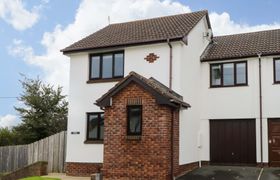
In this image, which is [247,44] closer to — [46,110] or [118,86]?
[118,86]

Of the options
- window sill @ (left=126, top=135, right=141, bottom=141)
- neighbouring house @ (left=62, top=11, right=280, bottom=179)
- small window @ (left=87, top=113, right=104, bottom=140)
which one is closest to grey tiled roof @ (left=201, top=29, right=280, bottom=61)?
neighbouring house @ (left=62, top=11, right=280, bottom=179)

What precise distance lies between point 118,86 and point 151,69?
291 centimetres

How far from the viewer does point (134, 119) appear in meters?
15.8

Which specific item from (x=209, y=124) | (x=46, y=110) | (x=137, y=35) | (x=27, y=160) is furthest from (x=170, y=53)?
(x=46, y=110)

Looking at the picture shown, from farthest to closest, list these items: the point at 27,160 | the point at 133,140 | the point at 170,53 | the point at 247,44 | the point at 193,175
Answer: the point at 27,160 → the point at 247,44 → the point at 170,53 → the point at 193,175 → the point at 133,140

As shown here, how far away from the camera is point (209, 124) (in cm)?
2023

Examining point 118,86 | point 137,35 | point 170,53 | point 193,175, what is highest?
point 137,35

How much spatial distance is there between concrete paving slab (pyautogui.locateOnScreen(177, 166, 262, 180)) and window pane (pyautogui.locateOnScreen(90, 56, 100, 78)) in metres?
6.62

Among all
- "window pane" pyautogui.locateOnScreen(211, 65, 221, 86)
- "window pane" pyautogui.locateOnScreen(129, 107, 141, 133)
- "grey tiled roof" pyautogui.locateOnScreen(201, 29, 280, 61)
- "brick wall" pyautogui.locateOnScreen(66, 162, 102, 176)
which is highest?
"grey tiled roof" pyautogui.locateOnScreen(201, 29, 280, 61)

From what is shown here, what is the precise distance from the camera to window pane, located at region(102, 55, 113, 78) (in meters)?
19.6

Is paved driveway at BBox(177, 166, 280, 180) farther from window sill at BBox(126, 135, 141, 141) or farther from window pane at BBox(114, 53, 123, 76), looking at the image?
window pane at BBox(114, 53, 123, 76)

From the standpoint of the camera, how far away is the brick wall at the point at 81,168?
18781mm

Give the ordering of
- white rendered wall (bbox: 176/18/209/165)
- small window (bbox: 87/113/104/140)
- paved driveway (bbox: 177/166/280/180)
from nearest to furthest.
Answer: paved driveway (bbox: 177/166/280/180) → white rendered wall (bbox: 176/18/209/165) → small window (bbox: 87/113/104/140)

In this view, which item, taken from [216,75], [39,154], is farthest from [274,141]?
[39,154]
